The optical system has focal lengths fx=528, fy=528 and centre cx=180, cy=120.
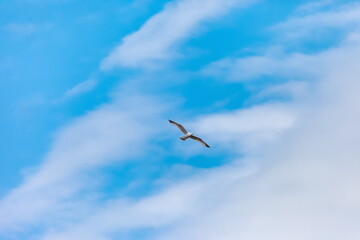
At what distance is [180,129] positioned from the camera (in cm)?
15488

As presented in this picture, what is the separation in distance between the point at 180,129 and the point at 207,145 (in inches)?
361

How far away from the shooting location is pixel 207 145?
506 ft
